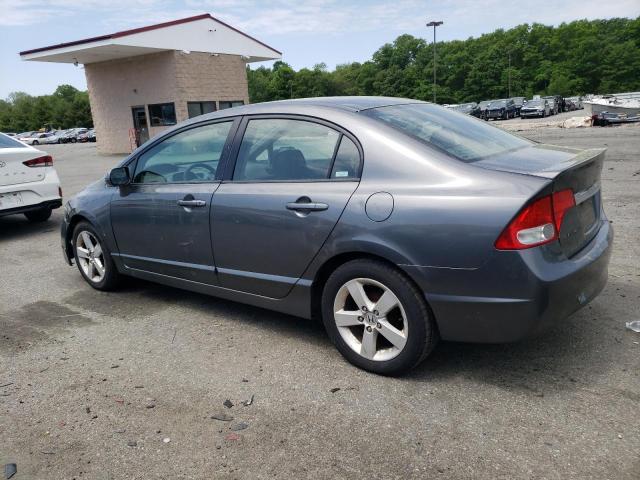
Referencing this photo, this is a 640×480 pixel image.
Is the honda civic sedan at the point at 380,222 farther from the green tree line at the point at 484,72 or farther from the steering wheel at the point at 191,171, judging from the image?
the green tree line at the point at 484,72

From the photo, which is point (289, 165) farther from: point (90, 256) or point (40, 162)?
point (40, 162)

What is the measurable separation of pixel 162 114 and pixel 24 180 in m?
19.6

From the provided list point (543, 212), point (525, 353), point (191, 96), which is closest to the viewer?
point (543, 212)

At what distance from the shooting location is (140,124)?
27109 millimetres

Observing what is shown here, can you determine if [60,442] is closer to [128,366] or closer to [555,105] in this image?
[128,366]

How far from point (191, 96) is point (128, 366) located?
24.2 m

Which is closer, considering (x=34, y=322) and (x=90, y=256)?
(x=34, y=322)

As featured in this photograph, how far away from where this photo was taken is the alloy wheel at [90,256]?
4.91 metres

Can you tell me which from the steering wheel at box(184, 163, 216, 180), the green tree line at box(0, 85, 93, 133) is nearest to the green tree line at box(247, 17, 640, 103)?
the green tree line at box(0, 85, 93, 133)

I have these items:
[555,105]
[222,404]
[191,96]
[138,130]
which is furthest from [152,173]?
[555,105]

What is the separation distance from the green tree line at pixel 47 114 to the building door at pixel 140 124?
69.6 meters

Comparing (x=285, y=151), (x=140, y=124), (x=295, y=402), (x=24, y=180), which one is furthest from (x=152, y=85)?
(x=295, y=402)

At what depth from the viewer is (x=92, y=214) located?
4770 millimetres

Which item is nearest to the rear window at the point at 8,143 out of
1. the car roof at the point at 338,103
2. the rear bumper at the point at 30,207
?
the rear bumper at the point at 30,207
